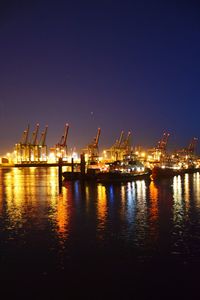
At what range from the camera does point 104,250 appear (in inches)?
538

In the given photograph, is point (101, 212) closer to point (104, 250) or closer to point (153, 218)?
point (153, 218)

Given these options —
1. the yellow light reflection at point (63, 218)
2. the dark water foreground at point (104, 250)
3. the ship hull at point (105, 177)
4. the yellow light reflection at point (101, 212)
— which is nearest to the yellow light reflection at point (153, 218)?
the dark water foreground at point (104, 250)

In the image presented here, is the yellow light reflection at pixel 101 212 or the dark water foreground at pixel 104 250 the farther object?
the yellow light reflection at pixel 101 212

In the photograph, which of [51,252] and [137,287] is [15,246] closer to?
[51,252]

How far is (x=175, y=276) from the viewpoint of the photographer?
10.9m

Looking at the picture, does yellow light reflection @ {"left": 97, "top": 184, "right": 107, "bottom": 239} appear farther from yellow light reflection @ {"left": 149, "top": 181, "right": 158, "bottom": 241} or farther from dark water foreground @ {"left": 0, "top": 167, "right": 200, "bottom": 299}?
yellow light reflection @ {"left": 149, "top": 181, "right": 158, "bottom": 241}

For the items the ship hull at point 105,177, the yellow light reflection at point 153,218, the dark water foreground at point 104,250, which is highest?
the ship hull at point 105,177

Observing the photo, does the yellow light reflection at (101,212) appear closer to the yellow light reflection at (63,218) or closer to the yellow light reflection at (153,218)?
the yellow light reflection at (63,218)

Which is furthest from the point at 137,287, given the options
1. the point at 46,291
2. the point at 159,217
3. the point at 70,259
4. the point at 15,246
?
the point at 159,217

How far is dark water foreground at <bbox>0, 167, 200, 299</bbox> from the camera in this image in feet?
34.7

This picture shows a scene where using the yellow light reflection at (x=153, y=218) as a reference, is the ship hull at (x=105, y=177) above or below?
above

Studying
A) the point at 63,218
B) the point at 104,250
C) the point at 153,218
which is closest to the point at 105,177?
the point at 63,218

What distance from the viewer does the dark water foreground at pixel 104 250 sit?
34.7 ft

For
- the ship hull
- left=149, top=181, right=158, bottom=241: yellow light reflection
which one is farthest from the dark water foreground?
the ship hull
